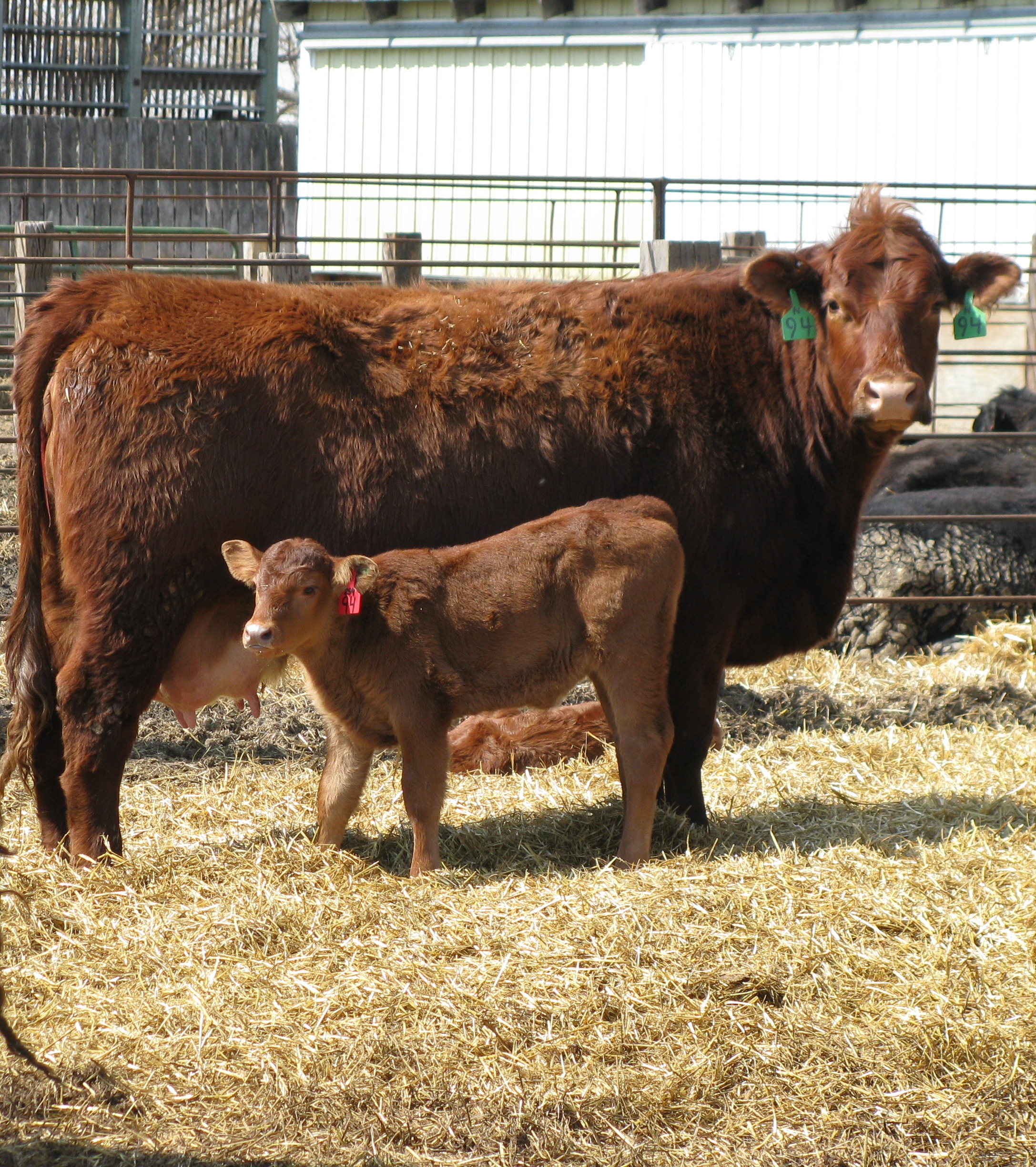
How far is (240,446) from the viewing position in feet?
15.5

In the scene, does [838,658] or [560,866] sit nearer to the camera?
[560,866]

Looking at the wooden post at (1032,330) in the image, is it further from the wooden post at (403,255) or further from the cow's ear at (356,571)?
the cow's ear at (356,571)

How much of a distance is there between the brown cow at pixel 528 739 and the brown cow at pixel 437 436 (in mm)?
966

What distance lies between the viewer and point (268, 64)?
2330 centimetres

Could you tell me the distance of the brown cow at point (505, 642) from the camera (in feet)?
14.8

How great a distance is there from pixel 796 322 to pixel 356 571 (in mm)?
2146

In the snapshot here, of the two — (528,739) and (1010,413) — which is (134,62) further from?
(528,739)

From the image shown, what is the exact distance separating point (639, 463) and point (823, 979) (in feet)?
7.25

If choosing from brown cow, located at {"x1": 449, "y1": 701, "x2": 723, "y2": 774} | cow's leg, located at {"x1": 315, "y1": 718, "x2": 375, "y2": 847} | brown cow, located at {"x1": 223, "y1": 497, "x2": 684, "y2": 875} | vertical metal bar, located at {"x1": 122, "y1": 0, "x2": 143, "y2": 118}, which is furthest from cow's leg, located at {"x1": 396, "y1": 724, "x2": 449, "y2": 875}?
vertical metal bar, located at {"x1": 122, "y1": 0, "x2": 143, "y2": 118}

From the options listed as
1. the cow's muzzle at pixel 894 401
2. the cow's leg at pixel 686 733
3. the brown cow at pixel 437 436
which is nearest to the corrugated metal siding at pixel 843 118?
the brown cow at pixel 437 436

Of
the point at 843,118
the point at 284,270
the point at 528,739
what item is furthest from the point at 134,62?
the point at 528,739

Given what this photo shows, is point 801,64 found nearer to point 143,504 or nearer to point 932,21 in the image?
point 932,21

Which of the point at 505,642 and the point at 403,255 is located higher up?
the point at 403,255

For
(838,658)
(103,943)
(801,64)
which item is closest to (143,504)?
(103,943)
